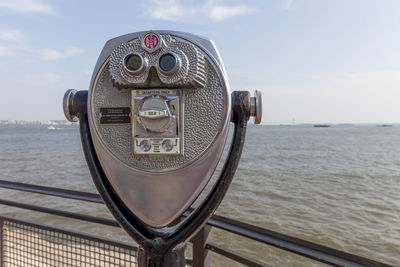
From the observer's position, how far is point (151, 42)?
0.86 meters

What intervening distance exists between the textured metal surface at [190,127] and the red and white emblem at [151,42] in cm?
14

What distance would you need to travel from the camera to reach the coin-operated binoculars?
85 cm

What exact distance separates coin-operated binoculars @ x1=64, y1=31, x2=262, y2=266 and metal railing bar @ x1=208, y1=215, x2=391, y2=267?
1.28 feet

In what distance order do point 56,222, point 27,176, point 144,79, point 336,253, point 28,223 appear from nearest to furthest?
point 144,79 → point 336,253 → point 28,223 → point 56,222 → point 27,176

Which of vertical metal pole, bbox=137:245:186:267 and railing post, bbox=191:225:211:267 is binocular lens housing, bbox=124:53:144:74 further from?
railing post, bbox=191:225:211:267

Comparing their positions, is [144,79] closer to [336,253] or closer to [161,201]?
[161,201]

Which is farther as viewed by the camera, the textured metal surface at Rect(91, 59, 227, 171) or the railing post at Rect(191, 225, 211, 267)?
the railing post at Rect(191, 225, 211, 267)

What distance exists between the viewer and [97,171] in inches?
36.6

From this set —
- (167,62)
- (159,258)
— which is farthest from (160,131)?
(159,258)

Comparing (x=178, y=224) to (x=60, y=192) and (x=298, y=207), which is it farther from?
(x=298, y=207)

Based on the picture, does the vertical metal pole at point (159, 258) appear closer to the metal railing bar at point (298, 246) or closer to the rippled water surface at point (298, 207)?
the metal railing bar at point (298, 246)

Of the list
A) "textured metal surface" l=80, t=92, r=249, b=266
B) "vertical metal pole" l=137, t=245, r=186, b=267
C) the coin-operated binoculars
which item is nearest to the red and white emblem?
the coin-operated binoculars

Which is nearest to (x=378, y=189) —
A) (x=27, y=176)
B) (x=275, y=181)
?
(x=275, y=181)

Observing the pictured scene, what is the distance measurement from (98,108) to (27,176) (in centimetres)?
1120
